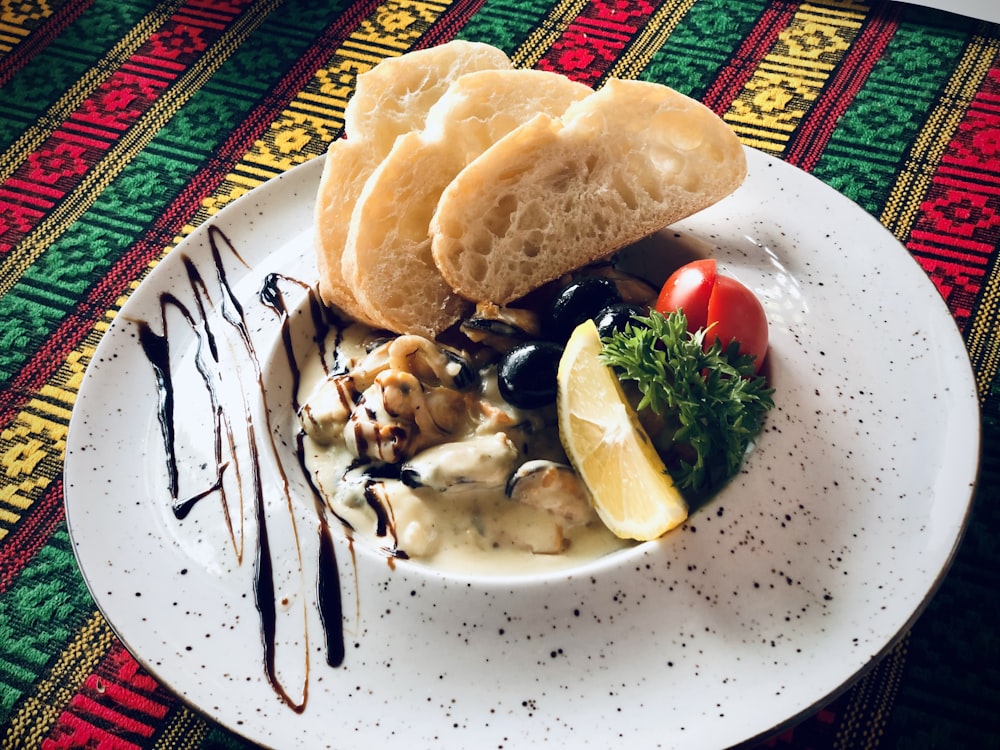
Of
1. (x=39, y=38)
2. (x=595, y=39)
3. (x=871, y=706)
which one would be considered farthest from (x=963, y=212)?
(x=39, y=38)

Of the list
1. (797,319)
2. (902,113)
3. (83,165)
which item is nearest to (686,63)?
(902,113)

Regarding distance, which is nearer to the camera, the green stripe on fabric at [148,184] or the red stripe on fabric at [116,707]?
the red stripe on fabric at [116,707]

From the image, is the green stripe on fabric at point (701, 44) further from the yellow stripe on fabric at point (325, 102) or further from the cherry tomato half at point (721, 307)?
the cherry tomato half at point (721, 307)

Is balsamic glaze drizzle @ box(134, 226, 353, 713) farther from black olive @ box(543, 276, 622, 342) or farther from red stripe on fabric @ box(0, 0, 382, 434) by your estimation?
black olive @ box(543, 276, 622, 342)

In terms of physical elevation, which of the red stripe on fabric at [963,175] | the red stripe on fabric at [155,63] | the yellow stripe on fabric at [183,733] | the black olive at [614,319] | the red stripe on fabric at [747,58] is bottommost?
the yellow stripe on fabric at [183,733]

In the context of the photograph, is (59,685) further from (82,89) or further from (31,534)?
(82,89)

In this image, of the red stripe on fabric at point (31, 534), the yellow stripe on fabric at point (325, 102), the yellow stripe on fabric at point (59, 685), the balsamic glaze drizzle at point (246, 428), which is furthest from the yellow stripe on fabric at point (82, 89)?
the yellow stripe on fabric at point (59, 685)
